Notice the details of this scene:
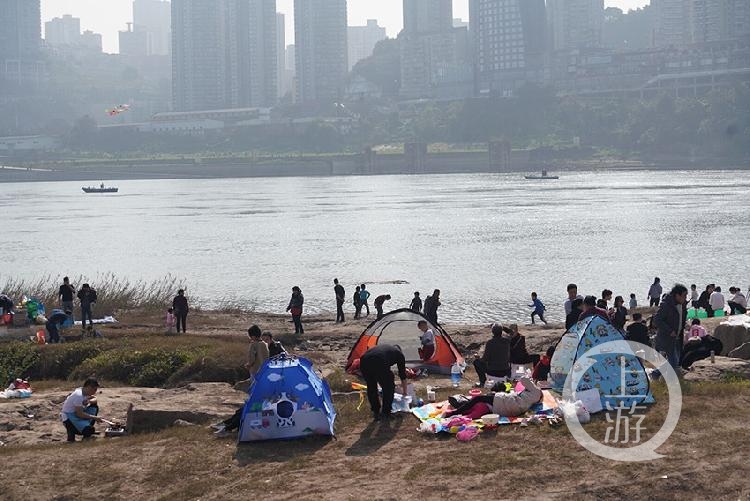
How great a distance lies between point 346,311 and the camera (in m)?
30.3

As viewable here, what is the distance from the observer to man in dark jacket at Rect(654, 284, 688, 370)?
1127 centimetres

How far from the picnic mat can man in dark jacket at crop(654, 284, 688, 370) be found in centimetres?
160

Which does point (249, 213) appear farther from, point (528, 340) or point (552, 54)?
point (552, 54)

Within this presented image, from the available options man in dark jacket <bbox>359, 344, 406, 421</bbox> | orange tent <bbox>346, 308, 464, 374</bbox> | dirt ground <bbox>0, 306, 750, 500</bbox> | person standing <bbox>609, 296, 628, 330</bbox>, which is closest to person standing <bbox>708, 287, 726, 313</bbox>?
person standing <bbox>609, 296, 628, 330</bbox>

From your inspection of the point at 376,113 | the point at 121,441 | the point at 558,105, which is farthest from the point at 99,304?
the point at 376,113

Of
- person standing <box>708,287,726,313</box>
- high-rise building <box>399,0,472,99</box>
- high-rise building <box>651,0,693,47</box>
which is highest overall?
high-rise building <box>651,0,693,47</box>

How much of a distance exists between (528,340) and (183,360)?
6.71m

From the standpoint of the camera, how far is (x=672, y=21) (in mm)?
191875

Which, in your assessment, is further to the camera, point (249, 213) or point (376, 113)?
point (376, 113)

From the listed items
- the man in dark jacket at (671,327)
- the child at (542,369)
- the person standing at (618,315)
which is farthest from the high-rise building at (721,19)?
the child at (542,369)

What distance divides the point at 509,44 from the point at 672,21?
103ft

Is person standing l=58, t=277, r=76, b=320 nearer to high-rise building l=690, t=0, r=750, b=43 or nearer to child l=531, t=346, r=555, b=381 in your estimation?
child l=531, t=346, r=555, b=381

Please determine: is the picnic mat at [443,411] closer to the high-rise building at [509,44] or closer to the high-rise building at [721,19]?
the high-rise building at [721,19]
